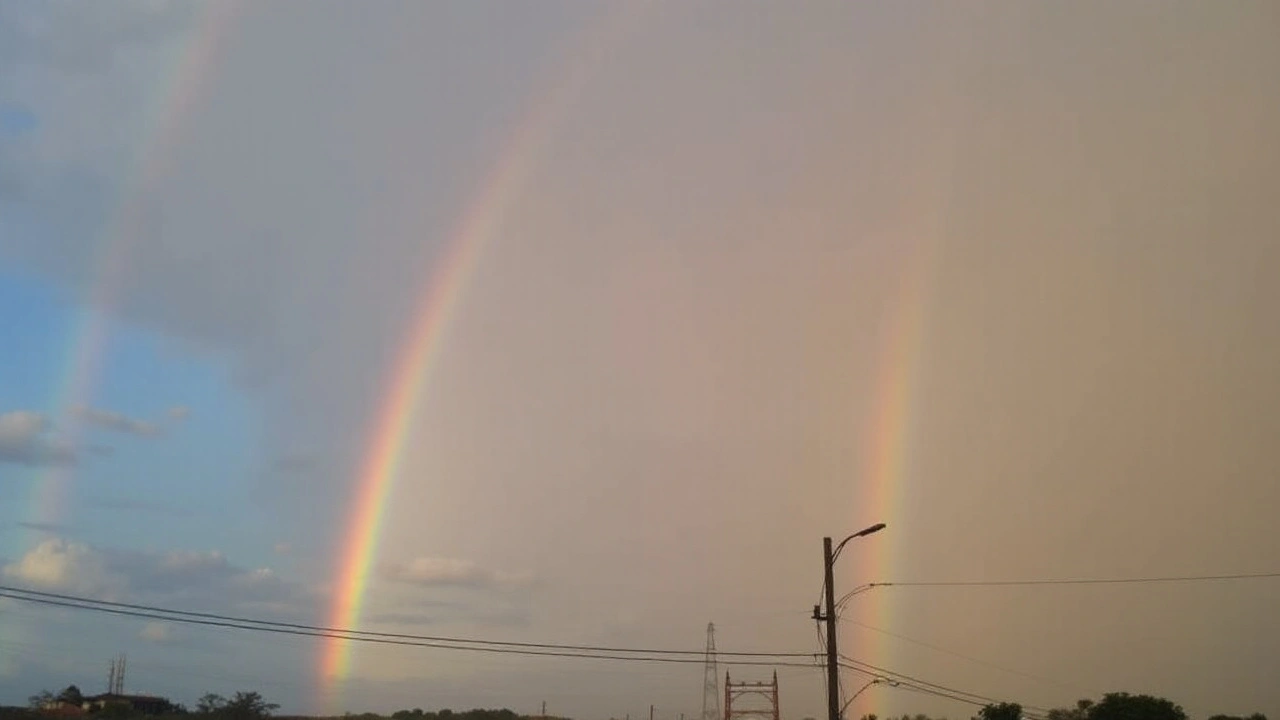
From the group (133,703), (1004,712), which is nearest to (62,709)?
(133,703)

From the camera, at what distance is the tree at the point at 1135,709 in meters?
96.9

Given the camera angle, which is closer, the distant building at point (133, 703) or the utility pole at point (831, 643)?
the utility pole at point (831, 643)

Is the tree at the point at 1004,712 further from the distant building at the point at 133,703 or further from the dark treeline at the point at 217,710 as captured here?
the distant building at the point at 133,703

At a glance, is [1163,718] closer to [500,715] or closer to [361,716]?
[500,715]

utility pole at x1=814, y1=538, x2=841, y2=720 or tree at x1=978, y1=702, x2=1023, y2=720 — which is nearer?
utility pole at x1=814, y1=538, x2=841, y2=720

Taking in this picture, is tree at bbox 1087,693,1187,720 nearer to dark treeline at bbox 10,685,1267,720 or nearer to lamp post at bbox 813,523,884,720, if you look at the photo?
dark treeline at bbox 10,685,1267,720

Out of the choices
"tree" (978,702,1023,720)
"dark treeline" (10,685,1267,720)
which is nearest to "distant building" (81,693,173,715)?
"dark treeline" (10,685,1267,720)

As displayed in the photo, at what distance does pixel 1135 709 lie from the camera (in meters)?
99.1

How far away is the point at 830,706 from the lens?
43406 millimetres

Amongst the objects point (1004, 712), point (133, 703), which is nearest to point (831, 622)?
point (1004, 712)

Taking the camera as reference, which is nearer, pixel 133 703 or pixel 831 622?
pixel 831 622

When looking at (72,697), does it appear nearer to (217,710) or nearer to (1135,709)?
(217,710)

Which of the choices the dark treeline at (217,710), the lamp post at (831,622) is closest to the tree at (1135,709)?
the dark treeline at (217,710)

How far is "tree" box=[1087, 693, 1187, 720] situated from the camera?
96.9 metres
